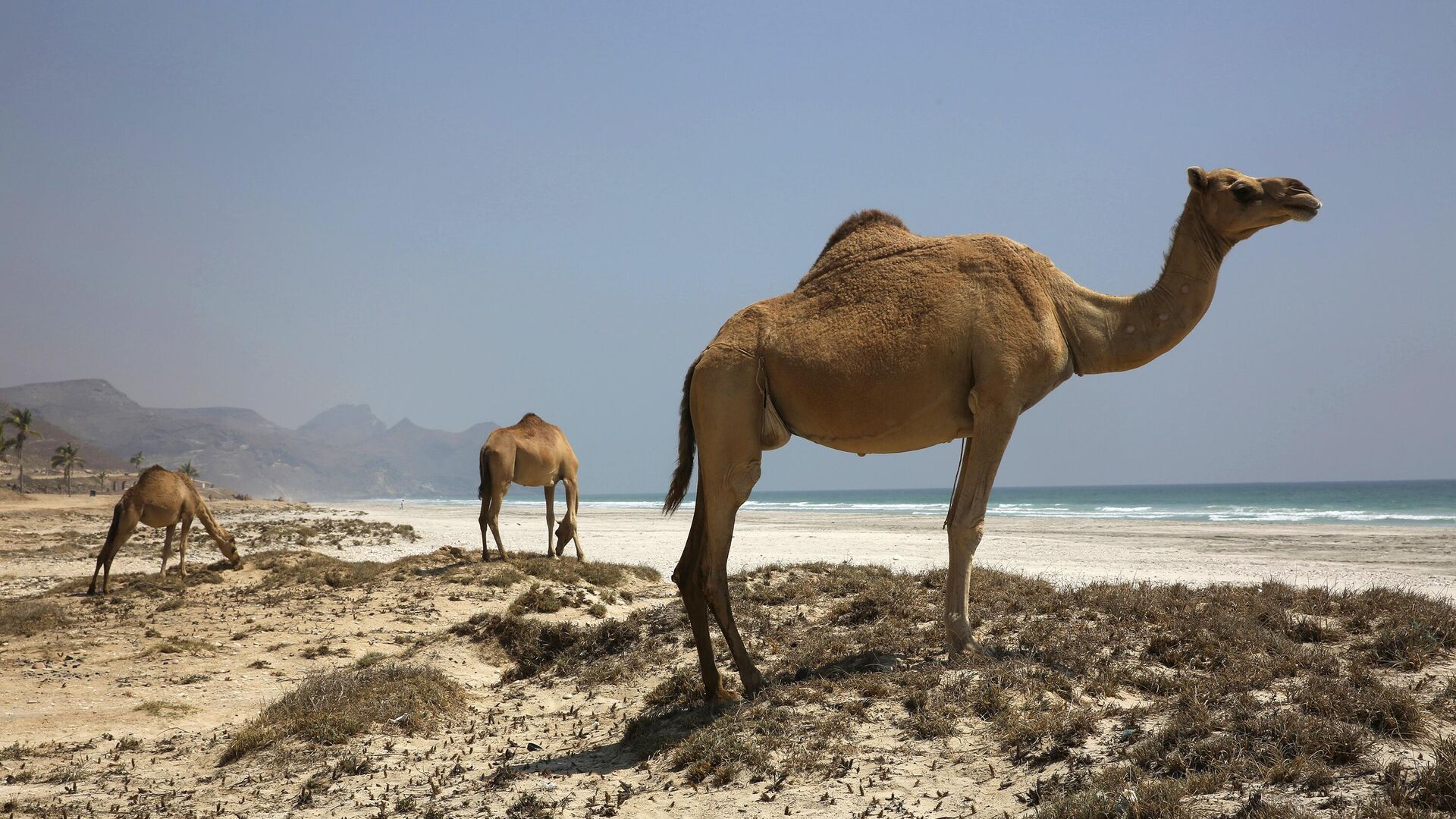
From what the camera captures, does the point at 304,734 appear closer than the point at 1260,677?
No

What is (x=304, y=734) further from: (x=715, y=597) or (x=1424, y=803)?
(x=1424, y=803)

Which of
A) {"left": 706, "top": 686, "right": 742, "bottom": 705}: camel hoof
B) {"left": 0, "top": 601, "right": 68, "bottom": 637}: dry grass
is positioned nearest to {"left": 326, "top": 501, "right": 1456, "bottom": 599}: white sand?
{"left": 706, "top": 686, "right": 742, "bottom": 705}: camel hoof

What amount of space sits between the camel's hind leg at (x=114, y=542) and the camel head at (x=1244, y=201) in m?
17.4

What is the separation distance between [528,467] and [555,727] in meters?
12.1

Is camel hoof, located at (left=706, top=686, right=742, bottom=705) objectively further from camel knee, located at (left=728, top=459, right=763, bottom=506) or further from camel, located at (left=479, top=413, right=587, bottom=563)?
camel, located at (left=479, top=413, right=587, bottom=563)

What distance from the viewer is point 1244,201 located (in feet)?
20.6

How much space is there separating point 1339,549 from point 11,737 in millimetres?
30375

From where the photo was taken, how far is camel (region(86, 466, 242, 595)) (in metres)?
16.7

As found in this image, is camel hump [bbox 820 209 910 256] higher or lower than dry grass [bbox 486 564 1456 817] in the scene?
higher

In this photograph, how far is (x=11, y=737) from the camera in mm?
7230

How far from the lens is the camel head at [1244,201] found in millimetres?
6125

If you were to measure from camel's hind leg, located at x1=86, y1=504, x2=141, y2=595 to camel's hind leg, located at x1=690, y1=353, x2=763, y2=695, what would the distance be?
14.0 metres

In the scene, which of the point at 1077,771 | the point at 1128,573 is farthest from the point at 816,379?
the point at 1128,573

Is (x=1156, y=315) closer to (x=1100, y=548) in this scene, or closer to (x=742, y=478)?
(x=742, y=478)
